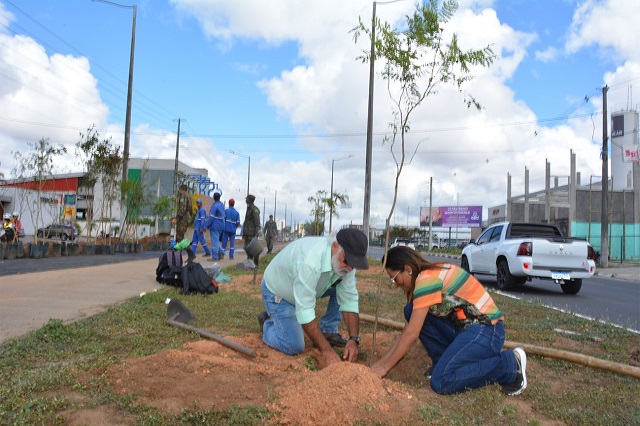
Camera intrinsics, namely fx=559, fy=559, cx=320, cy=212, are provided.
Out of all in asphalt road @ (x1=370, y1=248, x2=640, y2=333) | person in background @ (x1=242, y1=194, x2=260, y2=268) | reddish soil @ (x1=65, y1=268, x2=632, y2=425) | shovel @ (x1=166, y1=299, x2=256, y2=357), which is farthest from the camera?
person in background @ (x1=242, y1=194, x2=260, y2=268)

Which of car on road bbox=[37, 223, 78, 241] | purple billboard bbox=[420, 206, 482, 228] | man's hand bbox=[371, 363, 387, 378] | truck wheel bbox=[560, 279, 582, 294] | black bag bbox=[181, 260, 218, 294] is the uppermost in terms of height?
purple billboard bbox=[420, 206, 482, 228]

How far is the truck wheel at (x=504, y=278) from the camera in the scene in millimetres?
12906

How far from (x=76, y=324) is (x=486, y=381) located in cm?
414

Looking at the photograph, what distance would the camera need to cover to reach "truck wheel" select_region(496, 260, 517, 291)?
42.3ft

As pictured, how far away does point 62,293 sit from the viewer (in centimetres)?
840

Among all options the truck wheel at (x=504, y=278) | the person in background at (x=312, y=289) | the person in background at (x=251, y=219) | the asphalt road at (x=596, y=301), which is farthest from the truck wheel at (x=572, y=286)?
the person in background at (x=312, y=289)

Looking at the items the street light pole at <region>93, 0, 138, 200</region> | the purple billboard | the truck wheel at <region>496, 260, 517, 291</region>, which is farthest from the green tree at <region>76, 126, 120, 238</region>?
the purple billboard

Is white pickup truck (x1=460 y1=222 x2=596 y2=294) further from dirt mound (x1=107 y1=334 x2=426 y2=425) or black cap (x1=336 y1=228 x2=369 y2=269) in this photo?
dirt mound (x1=107 y1=334 x2=426 y2=425)

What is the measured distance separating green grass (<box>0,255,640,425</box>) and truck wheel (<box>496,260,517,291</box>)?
216 inches

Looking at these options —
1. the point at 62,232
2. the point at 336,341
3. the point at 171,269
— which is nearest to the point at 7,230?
the point at 62,232

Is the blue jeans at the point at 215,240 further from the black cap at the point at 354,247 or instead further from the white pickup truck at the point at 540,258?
the black cap at the point at 354,247

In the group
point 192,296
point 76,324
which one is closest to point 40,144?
point 192,296

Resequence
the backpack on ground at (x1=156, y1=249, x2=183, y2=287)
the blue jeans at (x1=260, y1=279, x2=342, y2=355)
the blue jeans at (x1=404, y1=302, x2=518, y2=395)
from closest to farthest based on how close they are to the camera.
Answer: the blue jeans at (x1=404, y1=302, x2=518, y2=395) < the blue jeans at (x1=260, y1=279, x2=342, y2=355) < the backpack on ground at (x1=156, y1=249, x2=183, y2=287)

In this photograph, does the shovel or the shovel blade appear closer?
the shovel
